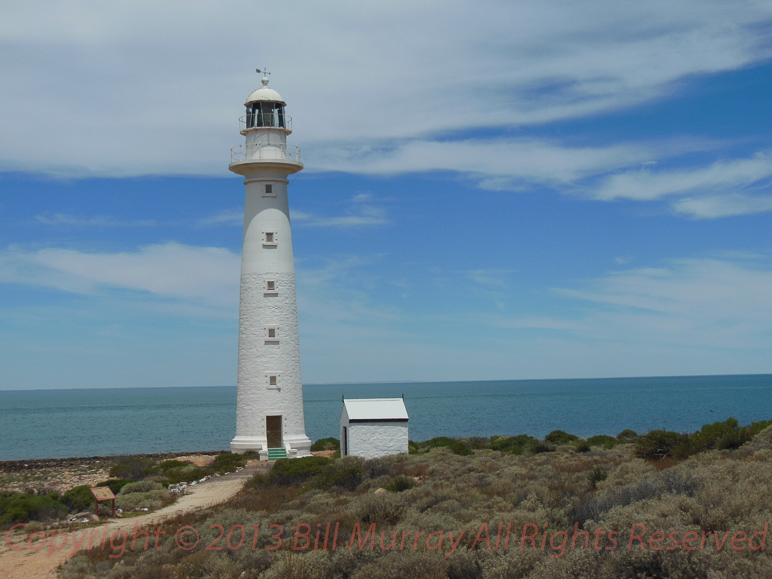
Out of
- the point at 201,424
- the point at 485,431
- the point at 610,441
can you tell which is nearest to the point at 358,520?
the point at 610,441

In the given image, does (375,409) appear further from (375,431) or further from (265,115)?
(265,115)

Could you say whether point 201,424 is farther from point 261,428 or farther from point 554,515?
point 554,515

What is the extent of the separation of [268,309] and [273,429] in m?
4.36

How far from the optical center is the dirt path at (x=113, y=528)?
37.2ft

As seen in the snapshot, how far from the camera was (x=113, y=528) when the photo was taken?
14.5 meters

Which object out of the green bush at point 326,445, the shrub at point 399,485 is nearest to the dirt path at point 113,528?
the shrub at point 399,485

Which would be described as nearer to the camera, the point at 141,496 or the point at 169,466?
the point at 141,496

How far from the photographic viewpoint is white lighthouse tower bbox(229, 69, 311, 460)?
2591 cm

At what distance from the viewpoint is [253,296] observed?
85.9 ft

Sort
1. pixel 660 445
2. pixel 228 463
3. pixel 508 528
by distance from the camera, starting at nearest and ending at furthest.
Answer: pixel 508 528
pixel 660 445
pixel 228 463

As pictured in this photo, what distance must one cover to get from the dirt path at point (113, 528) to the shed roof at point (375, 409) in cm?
329

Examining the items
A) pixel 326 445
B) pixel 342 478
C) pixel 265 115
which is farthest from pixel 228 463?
pixel 265 115

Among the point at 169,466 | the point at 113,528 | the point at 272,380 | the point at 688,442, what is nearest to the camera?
the point at 113,528

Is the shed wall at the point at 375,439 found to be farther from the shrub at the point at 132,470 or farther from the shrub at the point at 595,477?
the shrub at the point at 595,477
